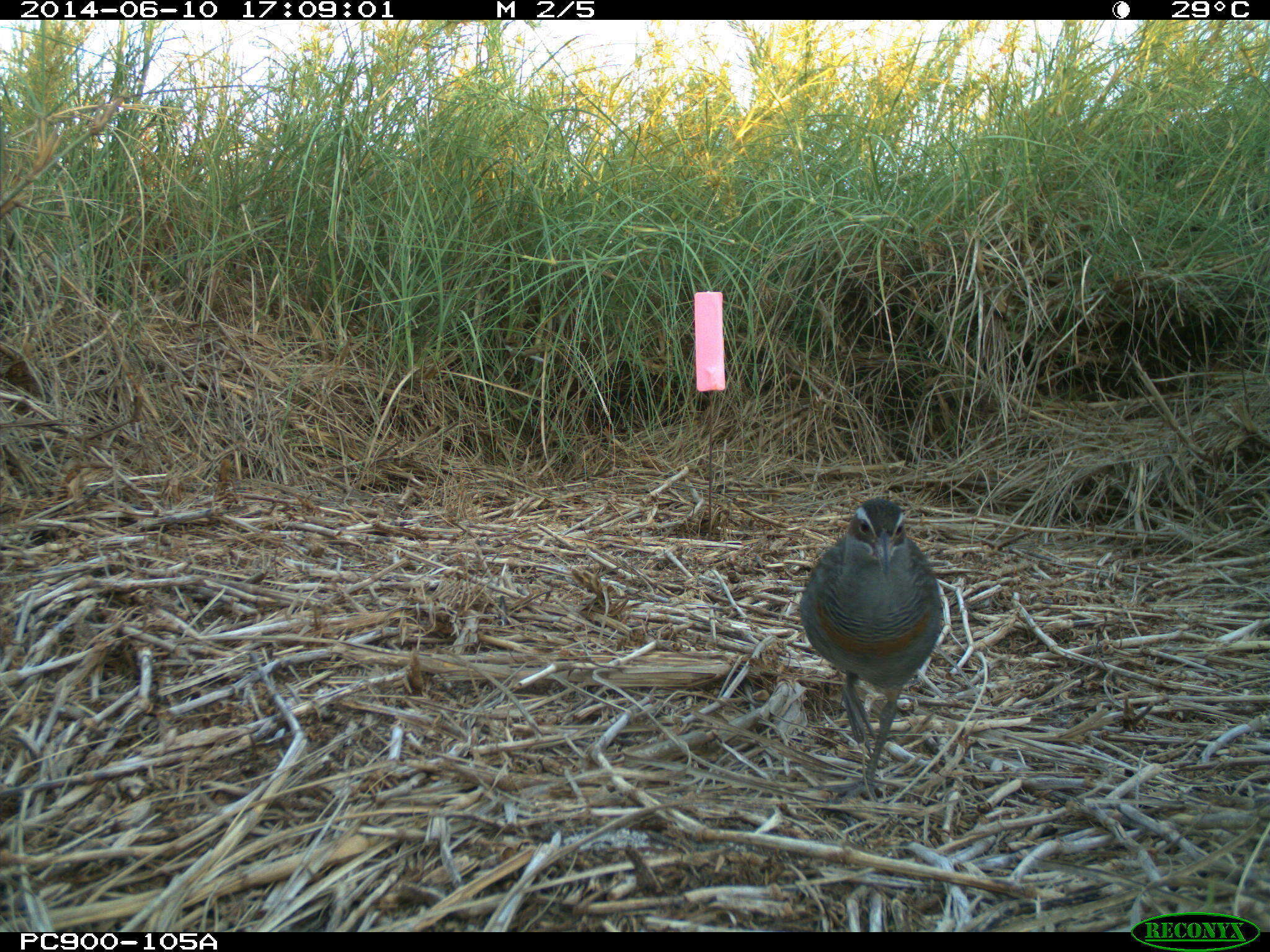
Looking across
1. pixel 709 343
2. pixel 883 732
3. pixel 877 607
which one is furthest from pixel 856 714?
pixel 709 343

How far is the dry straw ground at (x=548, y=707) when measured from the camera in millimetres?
1481

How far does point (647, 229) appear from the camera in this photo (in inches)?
145

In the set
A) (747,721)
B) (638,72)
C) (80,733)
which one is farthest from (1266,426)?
(80,733)

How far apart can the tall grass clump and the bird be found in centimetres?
192

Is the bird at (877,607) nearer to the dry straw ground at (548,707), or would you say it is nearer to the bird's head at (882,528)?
→ the bird's head at (882,528)

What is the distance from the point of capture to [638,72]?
4699mm

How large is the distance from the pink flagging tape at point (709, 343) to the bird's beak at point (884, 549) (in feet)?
4.07

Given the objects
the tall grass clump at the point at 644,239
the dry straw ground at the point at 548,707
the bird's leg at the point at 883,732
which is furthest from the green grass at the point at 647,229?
the bird's leg at the point at 883,732

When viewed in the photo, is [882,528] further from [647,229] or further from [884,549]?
[647,229]

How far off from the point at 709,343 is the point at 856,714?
1.44m

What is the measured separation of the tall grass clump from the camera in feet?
12.0

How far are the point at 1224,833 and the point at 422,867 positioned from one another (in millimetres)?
1575

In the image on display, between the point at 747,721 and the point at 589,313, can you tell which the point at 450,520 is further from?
the point at 747,721
